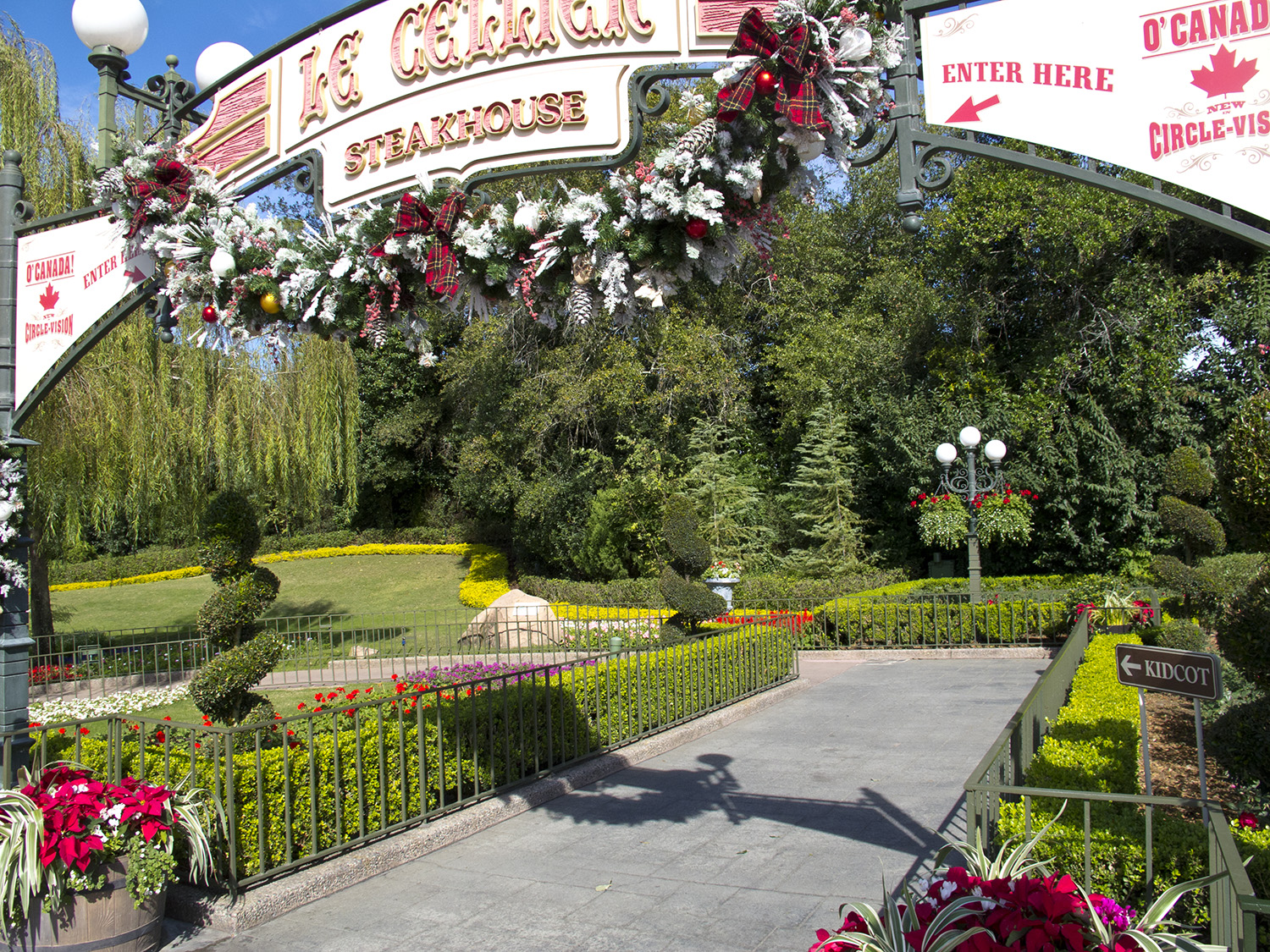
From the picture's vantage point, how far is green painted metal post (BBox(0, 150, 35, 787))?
20.0 feet

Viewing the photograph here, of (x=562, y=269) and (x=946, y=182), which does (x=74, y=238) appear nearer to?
(x=562, y=269)

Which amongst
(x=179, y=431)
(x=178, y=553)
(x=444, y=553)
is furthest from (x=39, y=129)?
(x=178, y=553)

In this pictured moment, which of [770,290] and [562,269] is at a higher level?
[770,290]

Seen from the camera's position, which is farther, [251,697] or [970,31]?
[251,697]

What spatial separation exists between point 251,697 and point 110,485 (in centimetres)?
1014

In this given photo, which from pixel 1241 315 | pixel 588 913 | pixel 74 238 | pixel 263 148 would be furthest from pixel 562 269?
pixel 1241 315

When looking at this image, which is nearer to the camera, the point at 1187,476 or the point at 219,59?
the point at 219,59

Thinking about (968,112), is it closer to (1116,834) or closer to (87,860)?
(1116,834)

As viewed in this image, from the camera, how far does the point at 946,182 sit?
415cm

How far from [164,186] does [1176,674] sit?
6.19 m

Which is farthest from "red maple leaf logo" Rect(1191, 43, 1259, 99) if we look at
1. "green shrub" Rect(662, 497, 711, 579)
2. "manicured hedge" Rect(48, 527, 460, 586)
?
"manicured hedge" Rect(48, 527, 460, 586)

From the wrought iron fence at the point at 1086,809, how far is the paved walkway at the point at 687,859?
2.85 feet

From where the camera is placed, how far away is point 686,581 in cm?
1238

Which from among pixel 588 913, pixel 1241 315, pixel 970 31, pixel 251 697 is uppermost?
pixel 1241 315
